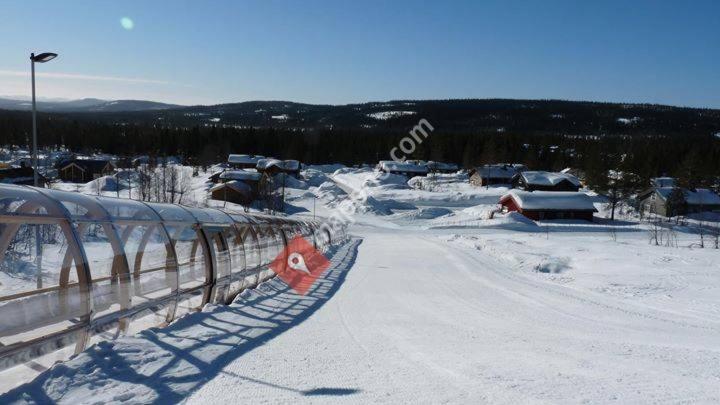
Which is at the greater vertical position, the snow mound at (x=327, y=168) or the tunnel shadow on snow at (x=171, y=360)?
the snow mound at (x=327, y=168)

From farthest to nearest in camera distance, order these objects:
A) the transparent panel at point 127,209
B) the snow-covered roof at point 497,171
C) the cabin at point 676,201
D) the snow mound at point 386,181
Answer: the snow-covered roof at point 497,171
the snow mound at point 386,181
the cabin at point 676,201
the transparent panel at point 127,209

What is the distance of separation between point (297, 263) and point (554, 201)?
152 ft

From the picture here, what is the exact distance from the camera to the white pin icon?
652 inches

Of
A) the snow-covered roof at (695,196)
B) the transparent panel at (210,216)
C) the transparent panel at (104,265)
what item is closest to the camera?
the transparent panel at (104,265)

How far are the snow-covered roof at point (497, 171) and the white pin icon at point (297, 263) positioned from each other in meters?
70.9

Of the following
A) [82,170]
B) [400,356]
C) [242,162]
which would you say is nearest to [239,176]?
[82,170]

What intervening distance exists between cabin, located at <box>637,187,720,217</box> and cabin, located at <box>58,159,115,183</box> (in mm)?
72059

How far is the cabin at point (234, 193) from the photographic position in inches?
2366

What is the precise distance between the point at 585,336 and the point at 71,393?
7.13 m

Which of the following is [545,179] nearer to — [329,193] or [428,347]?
[329,193]

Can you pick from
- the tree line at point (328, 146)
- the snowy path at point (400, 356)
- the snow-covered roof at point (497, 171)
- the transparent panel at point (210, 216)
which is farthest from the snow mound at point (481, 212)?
the transparent panel at point (210, 216)

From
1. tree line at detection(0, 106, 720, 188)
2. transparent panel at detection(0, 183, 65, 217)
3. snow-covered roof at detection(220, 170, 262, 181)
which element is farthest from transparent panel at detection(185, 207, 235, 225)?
tree line at detection(0, 106, 720, 188)

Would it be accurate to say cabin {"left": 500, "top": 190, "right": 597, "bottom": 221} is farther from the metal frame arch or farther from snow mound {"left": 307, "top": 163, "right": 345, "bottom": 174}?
snow mound {"left": 307, "top": 163, "right": 345, "bottom": 174}

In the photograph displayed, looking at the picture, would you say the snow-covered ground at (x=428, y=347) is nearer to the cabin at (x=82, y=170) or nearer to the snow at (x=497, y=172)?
the cabin at (x=82, y=170)
